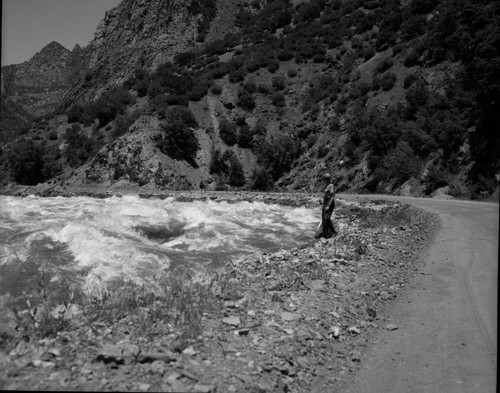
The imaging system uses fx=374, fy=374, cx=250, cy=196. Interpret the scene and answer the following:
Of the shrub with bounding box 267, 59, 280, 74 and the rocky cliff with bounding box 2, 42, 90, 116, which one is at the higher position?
the rocky cliff with bounding box 2, 42, 90, 116

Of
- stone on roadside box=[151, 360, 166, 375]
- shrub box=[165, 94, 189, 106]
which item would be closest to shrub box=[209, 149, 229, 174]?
shrub box=[165, 94, 189, 106]

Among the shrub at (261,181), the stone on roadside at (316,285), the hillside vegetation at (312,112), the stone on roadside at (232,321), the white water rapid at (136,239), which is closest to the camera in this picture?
the stone on roadside at (232,321)

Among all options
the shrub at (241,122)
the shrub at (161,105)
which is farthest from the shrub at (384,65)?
the shrub at (161,105)

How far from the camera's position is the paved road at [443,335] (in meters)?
4.07

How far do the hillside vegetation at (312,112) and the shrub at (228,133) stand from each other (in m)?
0.15

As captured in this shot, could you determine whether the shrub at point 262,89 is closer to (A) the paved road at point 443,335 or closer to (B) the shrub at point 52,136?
(B) the shrub at point 52,136

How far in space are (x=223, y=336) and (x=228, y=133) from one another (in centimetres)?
4279

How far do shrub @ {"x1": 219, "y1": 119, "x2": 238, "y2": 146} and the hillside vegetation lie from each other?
15 cm

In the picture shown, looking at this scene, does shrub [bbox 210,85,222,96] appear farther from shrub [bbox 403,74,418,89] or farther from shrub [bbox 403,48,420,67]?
shrub [bbox 403,74,418,89]

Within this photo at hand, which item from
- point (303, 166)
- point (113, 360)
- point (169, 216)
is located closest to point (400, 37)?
point (303, 166)

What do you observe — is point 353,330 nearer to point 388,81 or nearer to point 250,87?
point 388,81

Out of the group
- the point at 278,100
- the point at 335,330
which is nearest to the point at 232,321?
the point at 335,330

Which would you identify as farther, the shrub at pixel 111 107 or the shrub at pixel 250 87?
the shrub at pixel 111 107

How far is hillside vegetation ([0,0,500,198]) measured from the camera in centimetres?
2358
